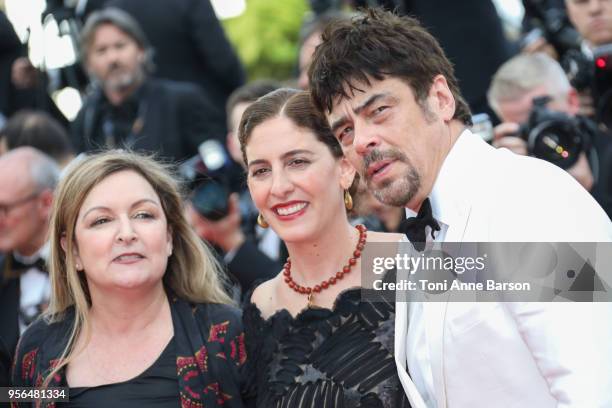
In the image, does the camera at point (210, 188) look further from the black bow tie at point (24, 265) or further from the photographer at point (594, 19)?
the photographer at point (594, 19)

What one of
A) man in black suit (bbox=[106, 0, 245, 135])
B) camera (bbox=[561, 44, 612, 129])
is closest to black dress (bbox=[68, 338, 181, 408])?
camera (bbox=[561, 44, 612, 129])

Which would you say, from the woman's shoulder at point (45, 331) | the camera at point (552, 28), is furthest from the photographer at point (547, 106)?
the woman's shoulder at point (45, 331)

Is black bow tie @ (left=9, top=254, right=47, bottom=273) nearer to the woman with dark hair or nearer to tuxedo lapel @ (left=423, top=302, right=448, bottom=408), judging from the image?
the woman with dark hair

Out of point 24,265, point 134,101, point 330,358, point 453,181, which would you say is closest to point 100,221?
point 330,358

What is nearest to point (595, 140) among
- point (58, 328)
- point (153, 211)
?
point (153, 211)

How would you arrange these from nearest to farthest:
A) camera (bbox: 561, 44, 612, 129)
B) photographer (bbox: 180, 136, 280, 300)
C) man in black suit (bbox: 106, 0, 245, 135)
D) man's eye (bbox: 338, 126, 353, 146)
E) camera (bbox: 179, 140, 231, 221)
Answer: man's eye (bbox: 338, 126, 353, 146), camera (bbox: 561, 44, 612, 129), photographer (bbox: 180, 136, 280, 300), camera (bbox: 179, 140, 231, 221), man in black suit (bbox: 106, 0, 245, 135)

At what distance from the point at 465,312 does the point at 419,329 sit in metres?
0.30

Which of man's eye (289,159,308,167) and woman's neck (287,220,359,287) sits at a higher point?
man's eye (289,159,308,167)

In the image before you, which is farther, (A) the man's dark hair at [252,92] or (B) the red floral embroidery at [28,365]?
(A) the man's dark hair at [252,92]

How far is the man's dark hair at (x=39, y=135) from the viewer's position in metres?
5.59

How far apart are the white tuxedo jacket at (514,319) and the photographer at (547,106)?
1.46 metres

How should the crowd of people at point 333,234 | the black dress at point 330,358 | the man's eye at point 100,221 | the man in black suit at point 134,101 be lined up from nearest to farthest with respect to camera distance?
the crowd of people at point 333,234 < the black dress at point 330,358 < the man's eye at point 100,221 < the man in black suit at point 134,101

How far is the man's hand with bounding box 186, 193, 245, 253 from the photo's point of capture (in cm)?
488

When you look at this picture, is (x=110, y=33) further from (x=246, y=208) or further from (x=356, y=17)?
(x=356, y=17)
